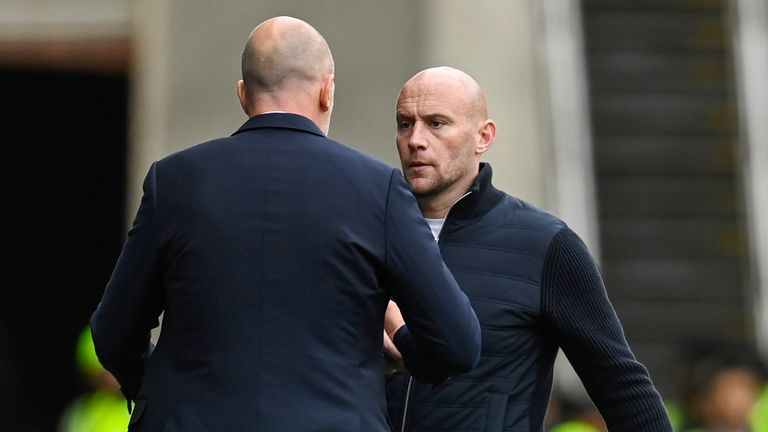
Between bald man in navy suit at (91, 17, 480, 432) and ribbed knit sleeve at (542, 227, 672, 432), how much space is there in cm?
66

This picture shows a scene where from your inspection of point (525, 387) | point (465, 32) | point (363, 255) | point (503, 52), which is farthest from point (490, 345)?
point (503, 52)

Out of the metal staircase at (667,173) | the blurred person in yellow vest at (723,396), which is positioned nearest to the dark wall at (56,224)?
the metal staircase at (667,173)

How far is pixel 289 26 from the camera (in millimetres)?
4145

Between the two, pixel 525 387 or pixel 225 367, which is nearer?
pixel 225 367

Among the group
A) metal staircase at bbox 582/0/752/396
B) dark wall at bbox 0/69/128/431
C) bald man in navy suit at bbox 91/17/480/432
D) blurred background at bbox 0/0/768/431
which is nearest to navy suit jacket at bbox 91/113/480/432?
bald man in navy suit at bbox 91/17/480/432

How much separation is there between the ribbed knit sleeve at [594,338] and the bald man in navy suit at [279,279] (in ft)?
2.17

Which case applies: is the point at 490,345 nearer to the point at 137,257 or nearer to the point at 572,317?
the point at 572,317

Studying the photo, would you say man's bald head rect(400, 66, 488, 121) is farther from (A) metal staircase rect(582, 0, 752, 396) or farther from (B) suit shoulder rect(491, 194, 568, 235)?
(A) metal staircase rect(582, 0, 752, 396)

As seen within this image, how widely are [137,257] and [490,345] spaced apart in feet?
3.53

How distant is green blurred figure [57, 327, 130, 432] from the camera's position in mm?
10109

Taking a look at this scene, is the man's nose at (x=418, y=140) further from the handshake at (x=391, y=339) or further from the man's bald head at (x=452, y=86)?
the handshake at (x=391, y=339)

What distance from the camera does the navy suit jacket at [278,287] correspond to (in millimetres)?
3980

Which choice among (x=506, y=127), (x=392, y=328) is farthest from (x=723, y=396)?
(x=392, y=328)

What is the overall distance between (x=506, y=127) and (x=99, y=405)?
3.49 meters
